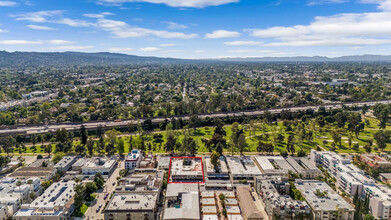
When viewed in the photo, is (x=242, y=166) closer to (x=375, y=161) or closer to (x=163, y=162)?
(x=163, y=162)

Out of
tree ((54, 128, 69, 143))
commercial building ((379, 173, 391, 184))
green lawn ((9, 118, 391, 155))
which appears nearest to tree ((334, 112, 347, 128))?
green lawn ((9, 118, 391, 155))

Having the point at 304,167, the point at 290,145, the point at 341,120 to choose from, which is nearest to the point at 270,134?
the point at 290,145

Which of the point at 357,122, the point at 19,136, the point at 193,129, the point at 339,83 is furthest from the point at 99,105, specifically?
the point at 339,83

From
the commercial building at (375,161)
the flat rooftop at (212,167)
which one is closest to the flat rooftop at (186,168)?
the flat rooftop at (212,167)

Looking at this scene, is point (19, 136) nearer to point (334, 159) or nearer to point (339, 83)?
point (334, 159)

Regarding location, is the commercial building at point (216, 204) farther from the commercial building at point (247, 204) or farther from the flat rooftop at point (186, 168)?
the flat rooftop at point (186, 168)

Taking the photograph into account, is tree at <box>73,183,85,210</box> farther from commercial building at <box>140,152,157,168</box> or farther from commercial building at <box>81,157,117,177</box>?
commercial building at <box>140,152,157,168</box>
